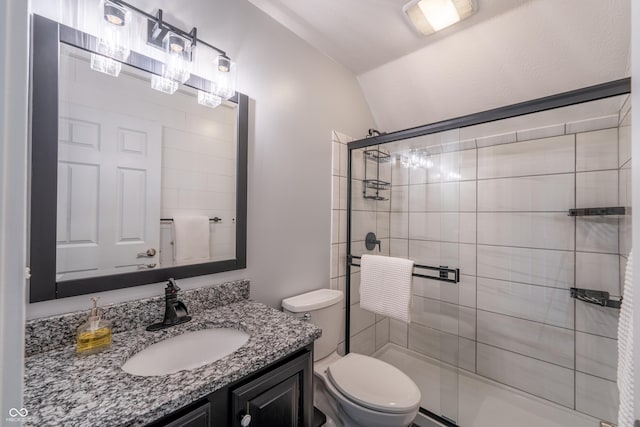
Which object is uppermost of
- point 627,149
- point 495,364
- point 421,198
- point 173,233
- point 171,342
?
point 627,149

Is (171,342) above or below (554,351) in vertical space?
above

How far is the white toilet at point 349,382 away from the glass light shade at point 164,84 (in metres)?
1.17

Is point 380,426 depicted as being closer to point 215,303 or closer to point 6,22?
point 215,303

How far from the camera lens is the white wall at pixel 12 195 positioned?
27cm

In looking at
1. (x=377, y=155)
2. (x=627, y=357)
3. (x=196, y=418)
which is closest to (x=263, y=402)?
(x=196, y=418)

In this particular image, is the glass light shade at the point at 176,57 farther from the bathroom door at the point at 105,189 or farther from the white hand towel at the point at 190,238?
the white hand towel at the point at 190,238

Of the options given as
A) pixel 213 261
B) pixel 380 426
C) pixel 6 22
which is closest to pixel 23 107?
pixel 6 22

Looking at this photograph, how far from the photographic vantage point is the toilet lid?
121 centimetres

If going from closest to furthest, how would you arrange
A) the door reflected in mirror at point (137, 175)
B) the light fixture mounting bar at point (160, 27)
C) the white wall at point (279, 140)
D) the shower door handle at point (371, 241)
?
the door reflected in mirror at point (137, 175)
the light fixture mounting bar at point (160, 27)
the white wall at point (279, 140)
the shower door handle at point (371, 241)

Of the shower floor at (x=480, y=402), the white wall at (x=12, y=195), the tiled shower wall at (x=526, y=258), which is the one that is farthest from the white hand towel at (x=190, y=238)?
the shower floor at (x=480, y=402)

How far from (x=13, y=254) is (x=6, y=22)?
0.25 m

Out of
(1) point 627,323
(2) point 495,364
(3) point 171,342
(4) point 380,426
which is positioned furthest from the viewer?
(2) point 495,364

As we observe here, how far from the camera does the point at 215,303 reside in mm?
1192

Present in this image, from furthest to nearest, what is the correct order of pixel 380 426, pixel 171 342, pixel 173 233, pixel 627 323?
pixel 380 426 < pixel 173 233 < pixel 171 342 < pixel 627 323
